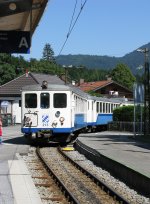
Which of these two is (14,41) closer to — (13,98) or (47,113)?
(47,113)

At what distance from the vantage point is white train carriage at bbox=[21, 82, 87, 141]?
81.0 ft

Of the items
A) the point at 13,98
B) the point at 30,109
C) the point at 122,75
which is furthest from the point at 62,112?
the point at 122,75

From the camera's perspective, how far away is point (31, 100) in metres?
25.2

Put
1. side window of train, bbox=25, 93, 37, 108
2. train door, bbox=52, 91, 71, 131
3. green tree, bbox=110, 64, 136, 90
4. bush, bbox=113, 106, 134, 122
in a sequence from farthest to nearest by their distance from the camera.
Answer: green tree, bbox=110, 64, 136, 90 → bush, bbox=113, 106, 134, 122 → side window of train, bbox=25, 93, 37, 108 → train door, bbox=52, 91, 71, 131

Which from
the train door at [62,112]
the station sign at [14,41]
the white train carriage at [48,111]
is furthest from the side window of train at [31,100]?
the station sign at [14,41]

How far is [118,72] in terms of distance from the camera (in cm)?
12388

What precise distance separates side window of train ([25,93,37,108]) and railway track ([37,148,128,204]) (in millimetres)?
5911

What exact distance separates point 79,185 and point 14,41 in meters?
4.01

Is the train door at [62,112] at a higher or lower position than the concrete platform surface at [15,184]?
higher

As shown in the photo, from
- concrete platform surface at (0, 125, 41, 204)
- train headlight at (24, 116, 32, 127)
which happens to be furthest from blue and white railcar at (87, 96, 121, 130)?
concrete platform surface at (0, 125, 41, 204)

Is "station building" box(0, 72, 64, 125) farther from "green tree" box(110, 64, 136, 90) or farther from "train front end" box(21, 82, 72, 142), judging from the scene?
"green tree" box(110, 64, 136, 90)

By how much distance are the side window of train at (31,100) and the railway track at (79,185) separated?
5.91 meters

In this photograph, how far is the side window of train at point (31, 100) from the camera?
25.1m

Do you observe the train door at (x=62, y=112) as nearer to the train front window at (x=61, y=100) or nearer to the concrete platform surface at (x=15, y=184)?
the train front window at (x=61, y=100)
